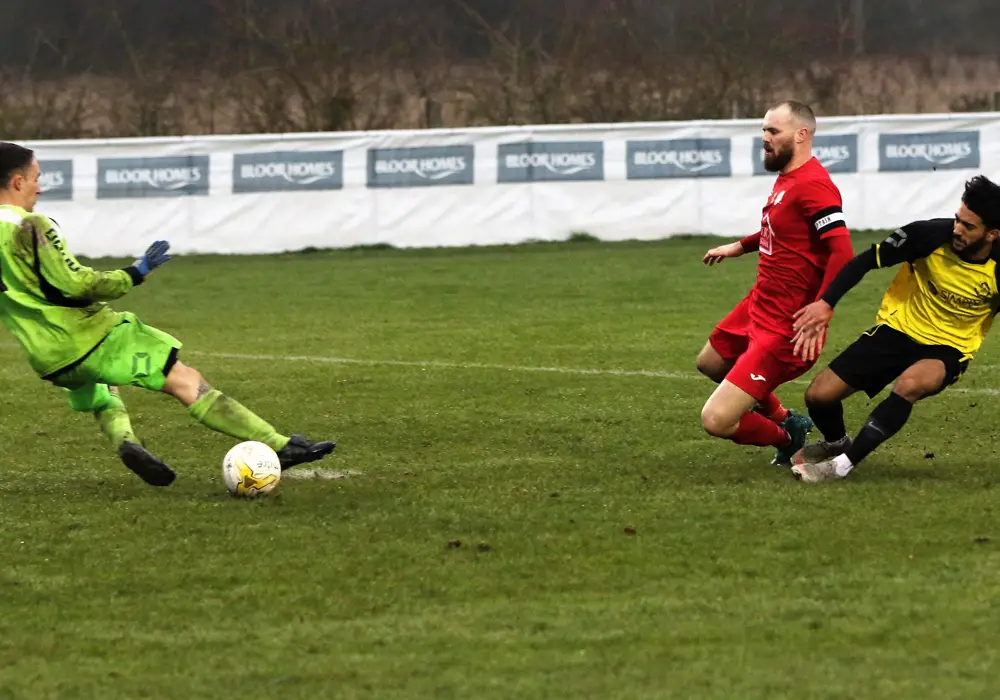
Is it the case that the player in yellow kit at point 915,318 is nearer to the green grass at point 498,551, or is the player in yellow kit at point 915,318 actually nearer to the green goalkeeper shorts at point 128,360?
the green grass at point 498,551

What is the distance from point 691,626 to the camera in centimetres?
435

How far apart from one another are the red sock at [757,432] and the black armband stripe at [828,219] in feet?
2.86

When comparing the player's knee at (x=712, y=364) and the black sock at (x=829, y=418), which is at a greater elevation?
the player's knee at (x=712, y=364)

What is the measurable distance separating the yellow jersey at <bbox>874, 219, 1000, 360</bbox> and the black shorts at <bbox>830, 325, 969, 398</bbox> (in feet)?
0.10

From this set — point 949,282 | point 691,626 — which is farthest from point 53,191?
point 691,626

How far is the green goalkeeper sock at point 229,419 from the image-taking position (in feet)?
20.5

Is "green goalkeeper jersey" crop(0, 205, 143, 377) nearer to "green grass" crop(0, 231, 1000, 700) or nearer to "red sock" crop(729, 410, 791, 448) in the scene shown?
"green grass" crop(0, 231, 1000, 700)

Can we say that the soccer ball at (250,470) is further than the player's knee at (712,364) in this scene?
No

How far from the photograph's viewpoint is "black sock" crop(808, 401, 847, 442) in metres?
6.57

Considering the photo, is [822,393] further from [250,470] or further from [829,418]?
[250,470]

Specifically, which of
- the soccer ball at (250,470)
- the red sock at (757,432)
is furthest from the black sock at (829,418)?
the soccer ball at (250,470)

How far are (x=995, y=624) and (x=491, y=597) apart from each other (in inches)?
59.9

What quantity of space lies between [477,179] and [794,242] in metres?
12.7

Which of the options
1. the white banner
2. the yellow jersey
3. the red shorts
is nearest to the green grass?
the red shorts
